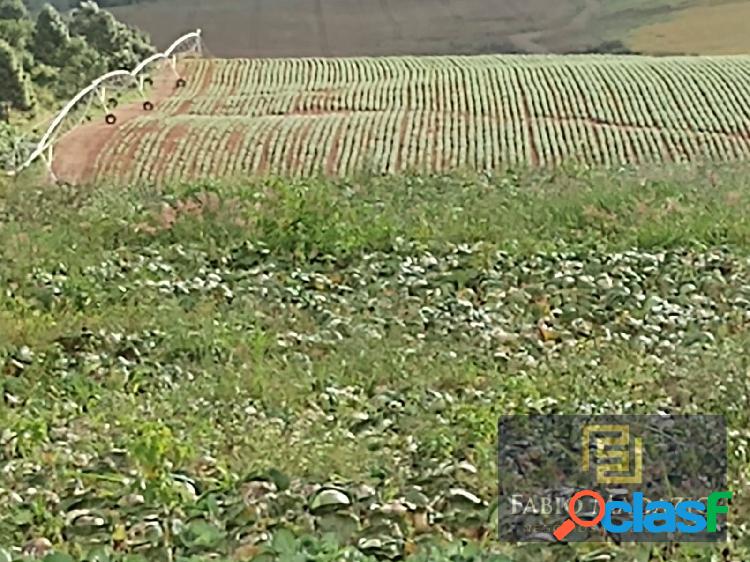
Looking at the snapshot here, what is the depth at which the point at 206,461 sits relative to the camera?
13.4 feet

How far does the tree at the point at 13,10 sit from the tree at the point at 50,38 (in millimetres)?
2129

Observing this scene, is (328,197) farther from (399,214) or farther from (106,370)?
(106,370)

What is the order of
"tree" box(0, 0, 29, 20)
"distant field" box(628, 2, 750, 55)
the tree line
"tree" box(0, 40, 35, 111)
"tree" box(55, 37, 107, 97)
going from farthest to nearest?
1. "distant field" box(628, 2, 750, 55)
2. "tree" box(0, 0, 29, 20)
3. "tree" box(55, 37, 107, 97)
4. the tree line
5. "tree" box(0, 40, 35, 111)

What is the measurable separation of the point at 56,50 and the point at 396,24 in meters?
9.92

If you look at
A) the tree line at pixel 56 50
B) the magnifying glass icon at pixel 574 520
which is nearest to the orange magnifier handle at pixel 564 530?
the magnifying glass icon at pixel 574 520

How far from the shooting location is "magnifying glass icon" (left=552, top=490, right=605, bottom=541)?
3.37 metres

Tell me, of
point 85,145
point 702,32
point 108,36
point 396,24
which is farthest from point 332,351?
point 396,24

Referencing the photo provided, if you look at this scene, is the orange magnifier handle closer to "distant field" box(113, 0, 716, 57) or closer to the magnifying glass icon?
the magnifying glass icon

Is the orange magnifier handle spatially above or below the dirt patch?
above

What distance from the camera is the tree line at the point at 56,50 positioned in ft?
71.3

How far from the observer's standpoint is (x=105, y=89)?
2175 cm

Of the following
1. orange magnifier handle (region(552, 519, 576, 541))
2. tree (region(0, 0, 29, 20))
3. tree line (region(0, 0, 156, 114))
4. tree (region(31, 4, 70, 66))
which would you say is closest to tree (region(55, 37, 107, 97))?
tree line (region(0, 0, 156, 114))

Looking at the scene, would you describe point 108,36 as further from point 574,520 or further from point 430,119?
point 574,520

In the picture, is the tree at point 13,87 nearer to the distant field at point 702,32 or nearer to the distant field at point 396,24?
the distant field at point 396,24
